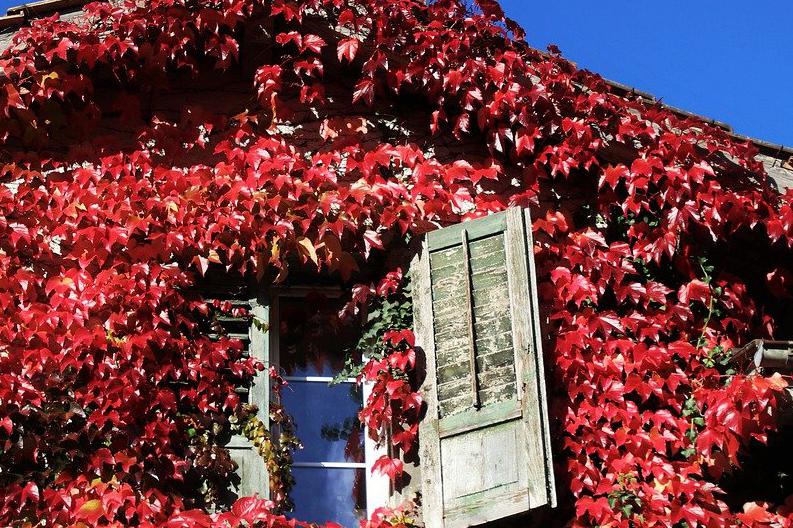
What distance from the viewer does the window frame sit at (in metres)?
7.13

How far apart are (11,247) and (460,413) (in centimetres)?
246

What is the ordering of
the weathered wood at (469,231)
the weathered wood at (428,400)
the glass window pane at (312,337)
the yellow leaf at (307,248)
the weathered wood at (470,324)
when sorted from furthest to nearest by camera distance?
the glass window pane at (312,337) → the yellow leaf at (307,248) → the weathered wood at (469,231) → the weathered wood at (470,324) → the weathered wood at (428,400)

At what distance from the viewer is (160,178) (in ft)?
24.7

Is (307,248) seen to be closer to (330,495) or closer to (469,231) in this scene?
(469,231)

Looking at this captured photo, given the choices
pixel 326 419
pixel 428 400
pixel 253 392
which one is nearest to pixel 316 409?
pixel 326 419

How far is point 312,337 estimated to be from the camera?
24.9 ft

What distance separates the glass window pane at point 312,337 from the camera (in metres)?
7.50

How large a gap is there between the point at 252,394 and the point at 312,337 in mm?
573

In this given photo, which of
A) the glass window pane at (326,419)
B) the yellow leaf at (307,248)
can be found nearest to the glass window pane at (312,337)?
the glass window pane at (326,419)

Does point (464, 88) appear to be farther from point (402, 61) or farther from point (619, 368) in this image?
point (619, 368)

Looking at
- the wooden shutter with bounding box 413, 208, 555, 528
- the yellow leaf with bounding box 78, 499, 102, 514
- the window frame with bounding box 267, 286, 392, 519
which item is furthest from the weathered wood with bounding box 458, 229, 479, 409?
the yellow leaf with bounding box 78, 499, 102, 514

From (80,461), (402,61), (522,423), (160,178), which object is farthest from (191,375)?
(402,61)

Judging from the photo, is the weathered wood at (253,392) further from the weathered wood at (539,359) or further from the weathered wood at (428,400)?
the weathered wood at (539,359)

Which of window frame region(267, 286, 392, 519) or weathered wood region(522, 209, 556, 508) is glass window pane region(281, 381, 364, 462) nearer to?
window frame region(267, 286, 392, 519)
